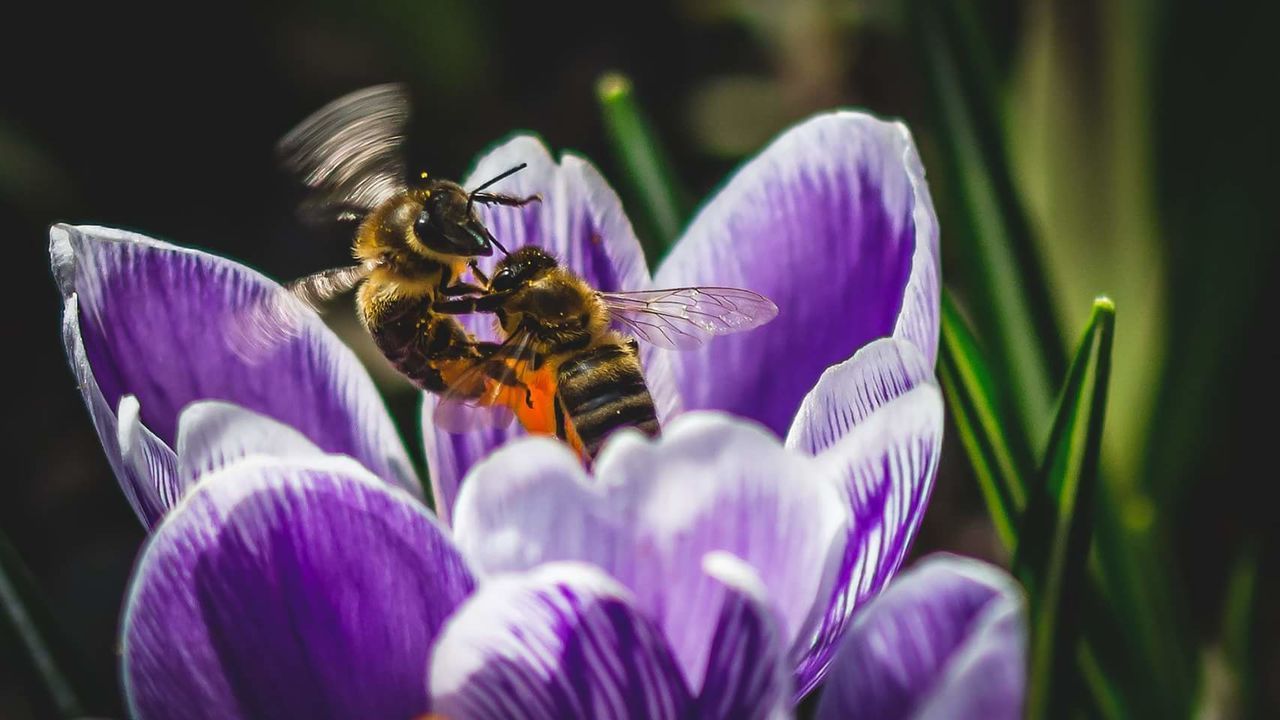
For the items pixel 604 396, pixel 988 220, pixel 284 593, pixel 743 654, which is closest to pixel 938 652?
pixel 743 654

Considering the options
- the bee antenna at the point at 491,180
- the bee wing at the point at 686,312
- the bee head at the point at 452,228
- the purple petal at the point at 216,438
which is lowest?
the bee wing at the point at 686,312

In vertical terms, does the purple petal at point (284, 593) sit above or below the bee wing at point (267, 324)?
below

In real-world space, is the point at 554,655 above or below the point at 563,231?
below

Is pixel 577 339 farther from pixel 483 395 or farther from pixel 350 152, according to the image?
pixel 350 152

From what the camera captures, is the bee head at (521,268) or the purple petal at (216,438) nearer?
the purple petal at (216,438)

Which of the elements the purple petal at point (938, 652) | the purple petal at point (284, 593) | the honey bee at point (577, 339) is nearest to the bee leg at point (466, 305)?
the honey bee at point (577, 339)

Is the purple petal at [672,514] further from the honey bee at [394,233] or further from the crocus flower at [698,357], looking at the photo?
the honey bee at [394,233]
